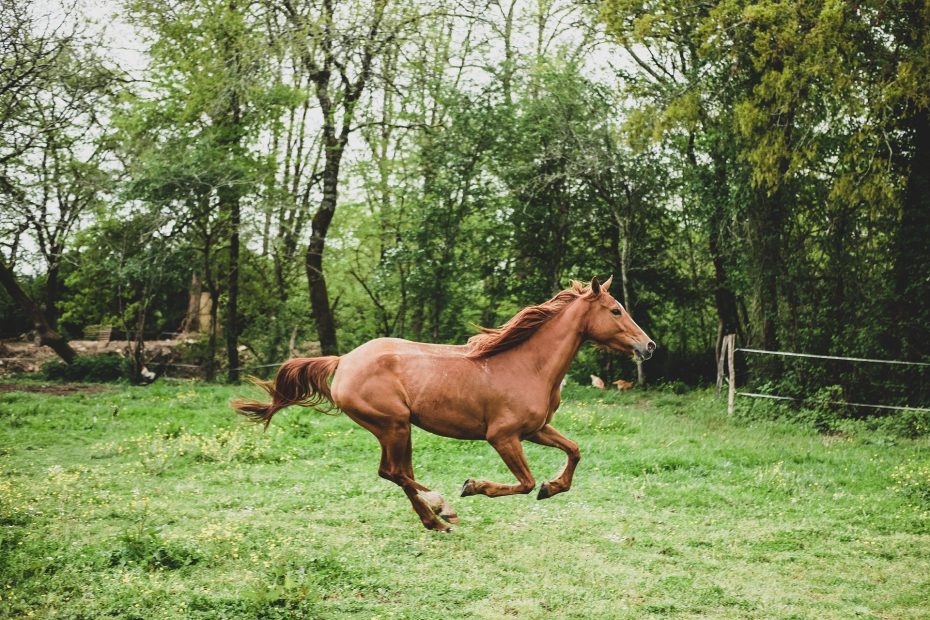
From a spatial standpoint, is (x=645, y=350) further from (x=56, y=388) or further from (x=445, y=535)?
(x=56, y=388)

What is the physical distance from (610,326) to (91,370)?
18.4m

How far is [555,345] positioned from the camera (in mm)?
6164

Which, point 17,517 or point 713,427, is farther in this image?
point 713,427

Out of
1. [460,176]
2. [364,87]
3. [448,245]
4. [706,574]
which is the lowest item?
[706,574]

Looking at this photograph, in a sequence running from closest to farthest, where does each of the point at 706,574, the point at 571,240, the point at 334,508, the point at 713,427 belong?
the point at 706,574 → the point at 334,508 → the point at 713,427 → the point at 571,240

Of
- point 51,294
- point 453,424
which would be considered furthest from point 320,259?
point 453,424

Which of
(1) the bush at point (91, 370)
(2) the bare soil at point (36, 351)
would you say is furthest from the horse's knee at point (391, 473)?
(2) the bare soil at point (36, 351)

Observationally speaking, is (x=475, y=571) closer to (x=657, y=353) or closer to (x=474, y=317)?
(x=474, y=317)

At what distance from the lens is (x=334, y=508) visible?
28.8ft

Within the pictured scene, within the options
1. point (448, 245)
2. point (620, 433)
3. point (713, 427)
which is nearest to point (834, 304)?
point (713, 427)

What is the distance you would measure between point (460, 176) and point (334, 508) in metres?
12.5

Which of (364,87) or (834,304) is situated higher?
(364,87)

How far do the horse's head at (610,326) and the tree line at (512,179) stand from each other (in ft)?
32.3

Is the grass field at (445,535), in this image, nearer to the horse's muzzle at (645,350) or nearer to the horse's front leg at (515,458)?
the horse's front leg at (515,458)
